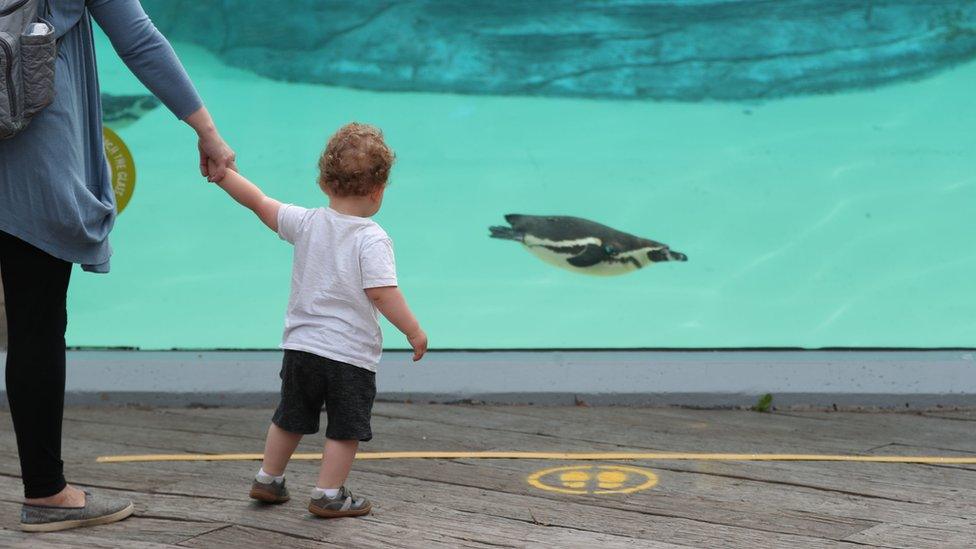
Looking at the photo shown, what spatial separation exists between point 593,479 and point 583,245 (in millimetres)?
2043

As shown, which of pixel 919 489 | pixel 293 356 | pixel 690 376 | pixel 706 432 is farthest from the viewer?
pixel 690 376

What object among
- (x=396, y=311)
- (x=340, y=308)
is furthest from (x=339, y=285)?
(x=396, y=311)

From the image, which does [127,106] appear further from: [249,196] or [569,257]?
[249,196]

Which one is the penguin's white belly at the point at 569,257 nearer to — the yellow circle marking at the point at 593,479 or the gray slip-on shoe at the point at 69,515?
the yellow circle marking at the point at 593,479

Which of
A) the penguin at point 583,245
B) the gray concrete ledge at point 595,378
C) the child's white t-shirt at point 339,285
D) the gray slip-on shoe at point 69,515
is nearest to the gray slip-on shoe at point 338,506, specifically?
the child's white t-shirt at point 339,285

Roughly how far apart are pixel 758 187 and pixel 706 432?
1388 mm

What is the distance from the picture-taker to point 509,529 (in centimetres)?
346

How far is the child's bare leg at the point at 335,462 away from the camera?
3.56m

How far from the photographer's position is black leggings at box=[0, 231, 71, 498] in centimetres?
323

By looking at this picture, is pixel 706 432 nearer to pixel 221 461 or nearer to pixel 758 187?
pixel 758 187

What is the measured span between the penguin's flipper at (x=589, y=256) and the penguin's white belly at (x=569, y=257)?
1 cm

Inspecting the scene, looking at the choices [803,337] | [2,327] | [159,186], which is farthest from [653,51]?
[2,327]

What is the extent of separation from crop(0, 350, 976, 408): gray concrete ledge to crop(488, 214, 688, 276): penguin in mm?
433

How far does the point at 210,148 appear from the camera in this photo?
349cm
